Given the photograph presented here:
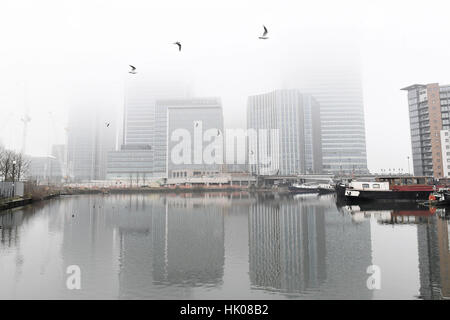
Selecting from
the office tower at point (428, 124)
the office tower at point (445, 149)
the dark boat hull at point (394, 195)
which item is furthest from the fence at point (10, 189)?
the office tower at point (428, 124)

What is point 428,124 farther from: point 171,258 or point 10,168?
point 10,168

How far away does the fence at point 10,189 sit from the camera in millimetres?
47031

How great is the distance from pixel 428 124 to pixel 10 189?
508ft

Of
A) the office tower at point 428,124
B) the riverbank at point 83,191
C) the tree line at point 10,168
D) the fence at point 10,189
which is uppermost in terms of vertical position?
the office tower at point 428,124

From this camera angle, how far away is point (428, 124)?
436ft

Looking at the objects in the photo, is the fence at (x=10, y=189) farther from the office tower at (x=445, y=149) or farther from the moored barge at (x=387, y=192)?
the office tower at (x=445, y=149)

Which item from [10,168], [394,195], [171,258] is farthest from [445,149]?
[10,168]

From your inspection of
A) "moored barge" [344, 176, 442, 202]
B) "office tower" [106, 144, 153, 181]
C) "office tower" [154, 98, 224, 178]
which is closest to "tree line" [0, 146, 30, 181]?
"moored barge" [344, 176, 442, 202]

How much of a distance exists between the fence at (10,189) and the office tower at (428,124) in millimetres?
143436

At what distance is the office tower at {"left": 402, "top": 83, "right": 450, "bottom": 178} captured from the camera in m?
126

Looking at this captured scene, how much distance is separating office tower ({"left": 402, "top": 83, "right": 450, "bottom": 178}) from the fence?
143m

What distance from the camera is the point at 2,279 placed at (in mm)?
12508

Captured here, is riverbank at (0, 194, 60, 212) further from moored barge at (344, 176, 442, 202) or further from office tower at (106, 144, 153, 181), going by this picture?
office tower at (106, 144, 153, 181)
